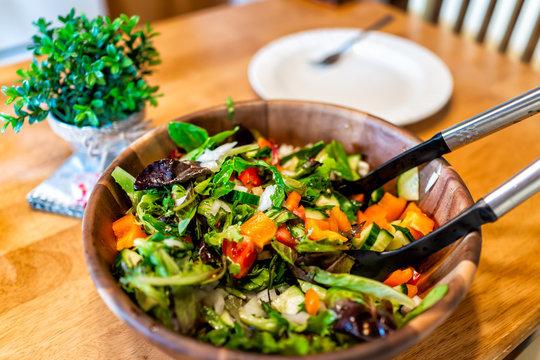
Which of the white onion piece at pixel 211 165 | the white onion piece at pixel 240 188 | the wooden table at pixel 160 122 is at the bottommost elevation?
the wooden table at pixel 160 122

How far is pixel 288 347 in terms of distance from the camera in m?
0.81

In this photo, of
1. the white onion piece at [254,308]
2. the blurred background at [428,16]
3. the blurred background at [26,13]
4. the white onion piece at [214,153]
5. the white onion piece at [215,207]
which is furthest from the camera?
the blurred background at [26,13]

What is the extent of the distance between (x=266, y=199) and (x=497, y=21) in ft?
12.0

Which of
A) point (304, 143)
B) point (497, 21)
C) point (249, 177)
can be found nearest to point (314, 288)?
point (249, 177)

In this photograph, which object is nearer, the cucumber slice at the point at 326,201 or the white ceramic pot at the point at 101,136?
the cucumber slice at the point at 326,201

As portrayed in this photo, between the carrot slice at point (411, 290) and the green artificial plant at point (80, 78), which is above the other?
the green artificial plant at point (80, 78)

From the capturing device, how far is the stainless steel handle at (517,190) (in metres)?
0.82

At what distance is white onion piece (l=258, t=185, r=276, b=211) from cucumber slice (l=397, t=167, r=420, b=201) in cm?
39

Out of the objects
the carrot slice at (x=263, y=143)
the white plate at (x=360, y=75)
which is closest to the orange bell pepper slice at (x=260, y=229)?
the carrot slice at (x=263, y=143)

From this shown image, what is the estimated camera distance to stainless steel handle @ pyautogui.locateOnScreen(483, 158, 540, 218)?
0.82m

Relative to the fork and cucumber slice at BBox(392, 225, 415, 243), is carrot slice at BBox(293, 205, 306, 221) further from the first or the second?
the fork

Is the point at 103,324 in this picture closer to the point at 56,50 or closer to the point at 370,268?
the point at 370,268

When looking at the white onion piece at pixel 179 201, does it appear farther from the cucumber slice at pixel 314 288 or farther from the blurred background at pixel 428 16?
the blurred background at pixel 428 16

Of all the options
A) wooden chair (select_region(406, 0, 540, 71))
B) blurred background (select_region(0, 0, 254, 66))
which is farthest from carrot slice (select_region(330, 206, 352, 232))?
blurred background (select_region(0, 0, 254, 66))
